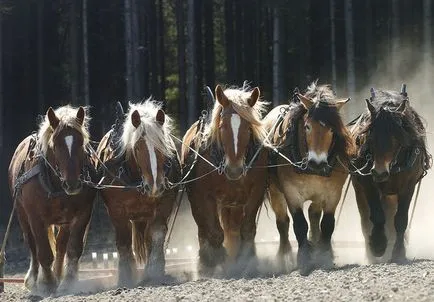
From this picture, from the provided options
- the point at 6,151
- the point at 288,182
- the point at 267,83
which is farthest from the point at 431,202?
the point at 267,83

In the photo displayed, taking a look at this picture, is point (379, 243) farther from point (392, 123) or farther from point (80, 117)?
point (80, 117)

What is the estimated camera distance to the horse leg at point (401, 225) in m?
11.1

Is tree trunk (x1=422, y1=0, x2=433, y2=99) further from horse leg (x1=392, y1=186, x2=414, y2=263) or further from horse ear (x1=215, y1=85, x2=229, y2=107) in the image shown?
horse ear (x1=215, y1=85, x2=229, y2=107)

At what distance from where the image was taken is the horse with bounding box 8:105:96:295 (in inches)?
449

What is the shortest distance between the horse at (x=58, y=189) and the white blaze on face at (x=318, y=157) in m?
2.89

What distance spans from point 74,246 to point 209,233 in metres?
1.79

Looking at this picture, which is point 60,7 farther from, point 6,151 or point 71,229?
point 71,229

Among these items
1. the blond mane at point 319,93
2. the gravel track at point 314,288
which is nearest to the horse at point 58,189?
the gravel track at point 314,288

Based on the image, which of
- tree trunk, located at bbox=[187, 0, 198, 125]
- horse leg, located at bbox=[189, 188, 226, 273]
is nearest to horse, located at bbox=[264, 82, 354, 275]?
horse leg, located at bbox=[189, 188, 226, 273]

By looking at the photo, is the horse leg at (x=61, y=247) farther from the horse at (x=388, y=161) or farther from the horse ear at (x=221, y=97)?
the horse at (x=388, y=161)

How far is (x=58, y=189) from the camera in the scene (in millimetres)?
11656

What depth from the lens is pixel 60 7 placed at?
31.7 meters

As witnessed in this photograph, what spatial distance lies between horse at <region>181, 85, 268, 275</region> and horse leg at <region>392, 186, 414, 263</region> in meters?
1.82

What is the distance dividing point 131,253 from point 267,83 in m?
22.6
